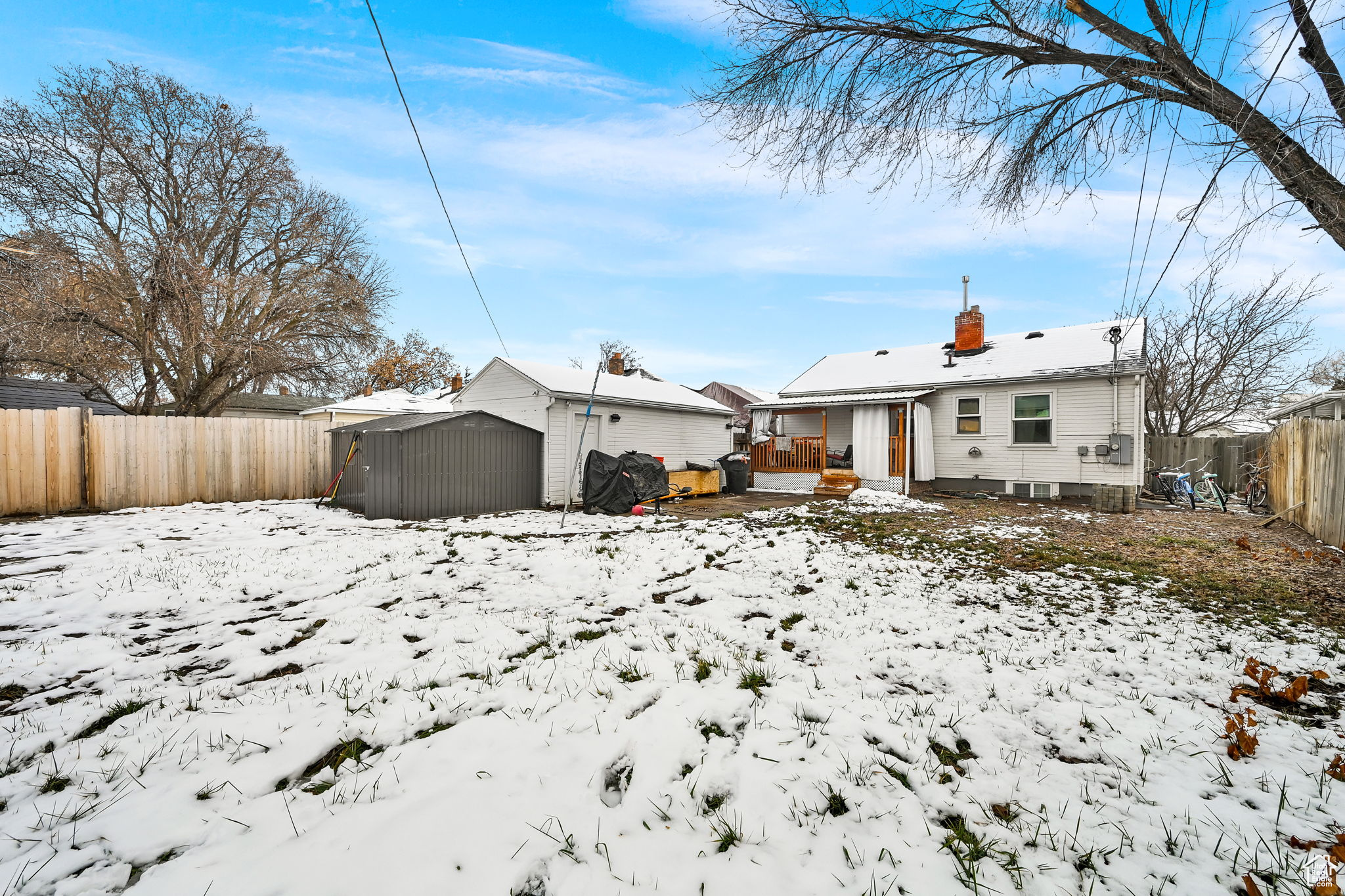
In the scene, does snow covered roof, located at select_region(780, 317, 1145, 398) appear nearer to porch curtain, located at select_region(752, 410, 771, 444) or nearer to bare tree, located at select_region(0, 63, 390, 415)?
porch curtain, located at select_region(752, 410, 771, 444)

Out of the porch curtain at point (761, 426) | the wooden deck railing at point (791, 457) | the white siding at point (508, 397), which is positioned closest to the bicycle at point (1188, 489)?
the wooden deck railing at point (791, 457)

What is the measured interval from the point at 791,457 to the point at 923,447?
3.48 meters

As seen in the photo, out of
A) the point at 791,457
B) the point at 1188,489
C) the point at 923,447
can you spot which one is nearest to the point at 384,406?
the point at 791,457

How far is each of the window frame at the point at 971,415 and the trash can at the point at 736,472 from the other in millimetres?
5853

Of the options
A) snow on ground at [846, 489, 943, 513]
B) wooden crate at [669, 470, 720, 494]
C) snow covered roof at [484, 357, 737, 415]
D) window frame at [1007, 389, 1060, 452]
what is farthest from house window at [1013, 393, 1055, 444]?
wooden crate at [669, 470, 720, 494]

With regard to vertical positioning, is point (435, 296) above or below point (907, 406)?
above

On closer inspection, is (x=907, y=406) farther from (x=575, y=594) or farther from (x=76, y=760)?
(x=76, y=760)

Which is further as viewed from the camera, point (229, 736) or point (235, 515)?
point (235, 515)

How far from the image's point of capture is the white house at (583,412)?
11.1 meters

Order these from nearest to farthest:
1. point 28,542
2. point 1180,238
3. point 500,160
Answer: point 1180,238
point 28,542
point 500,160

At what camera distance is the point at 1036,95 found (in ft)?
15.6

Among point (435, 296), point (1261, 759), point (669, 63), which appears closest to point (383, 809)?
point (1261, 759)

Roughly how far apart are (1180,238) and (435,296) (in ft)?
43.5

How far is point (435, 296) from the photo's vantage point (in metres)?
12.6
